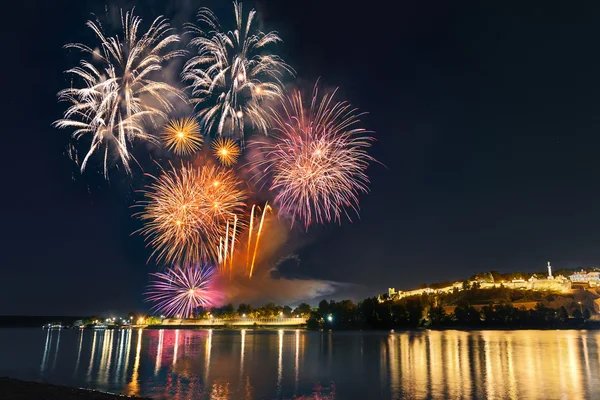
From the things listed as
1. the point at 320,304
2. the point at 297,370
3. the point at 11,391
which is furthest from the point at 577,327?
the point at 11,391

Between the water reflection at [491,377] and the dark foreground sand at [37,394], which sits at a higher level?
the dark foreground sand at [37,394]

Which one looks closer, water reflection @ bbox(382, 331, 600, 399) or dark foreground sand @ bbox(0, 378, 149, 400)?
dark foreground sand @ bbox(0, 378, 149, 400)

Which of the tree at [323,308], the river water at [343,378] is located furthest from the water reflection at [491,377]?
the tree at [323,308]

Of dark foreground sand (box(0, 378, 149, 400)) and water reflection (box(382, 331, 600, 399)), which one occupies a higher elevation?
dark foreground sand (box(0, 378, 149, 400))

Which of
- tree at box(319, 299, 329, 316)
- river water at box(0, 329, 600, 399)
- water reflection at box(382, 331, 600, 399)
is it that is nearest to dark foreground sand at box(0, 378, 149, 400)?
river water at box(0, 329, 600, 399)

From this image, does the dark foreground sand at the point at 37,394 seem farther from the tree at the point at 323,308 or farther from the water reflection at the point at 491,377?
the tree at the point at 323,308

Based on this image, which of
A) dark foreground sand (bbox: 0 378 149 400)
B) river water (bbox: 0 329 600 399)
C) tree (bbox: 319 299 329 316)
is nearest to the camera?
dark foreground sand (bbox: 0 378 149 400)

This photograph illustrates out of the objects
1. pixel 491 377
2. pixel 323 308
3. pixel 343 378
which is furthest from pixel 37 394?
pixel 323 308

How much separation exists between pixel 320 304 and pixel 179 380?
6488 inches

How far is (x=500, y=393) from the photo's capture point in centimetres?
2588

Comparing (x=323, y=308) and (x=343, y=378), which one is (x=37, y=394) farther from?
(x=323, y=308)

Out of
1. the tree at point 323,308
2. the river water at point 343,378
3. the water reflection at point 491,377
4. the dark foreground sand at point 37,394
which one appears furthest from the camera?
the tree at point 323,308

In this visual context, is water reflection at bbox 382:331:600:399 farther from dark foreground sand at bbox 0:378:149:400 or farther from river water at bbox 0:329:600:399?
dark foreground sand at bbox 0:378:149:400

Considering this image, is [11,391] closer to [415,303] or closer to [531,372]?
[531,372]
